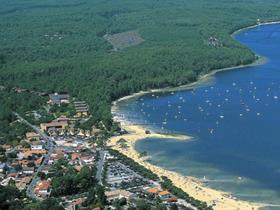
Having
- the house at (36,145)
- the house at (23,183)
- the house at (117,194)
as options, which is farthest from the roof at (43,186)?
the house at (36,145)

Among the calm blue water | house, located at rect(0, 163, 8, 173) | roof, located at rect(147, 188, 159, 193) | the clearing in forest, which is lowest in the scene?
the clearing in forest

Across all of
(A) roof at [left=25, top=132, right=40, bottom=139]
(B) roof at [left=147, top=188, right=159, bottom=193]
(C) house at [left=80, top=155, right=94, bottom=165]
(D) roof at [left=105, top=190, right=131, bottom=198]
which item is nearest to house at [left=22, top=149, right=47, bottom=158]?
(C) house at [left=80, top=155, right=94, bottom=165]

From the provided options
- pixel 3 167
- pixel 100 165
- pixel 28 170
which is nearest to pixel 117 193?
pixel 100 165

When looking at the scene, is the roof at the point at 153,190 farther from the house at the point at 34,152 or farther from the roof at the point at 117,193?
the house at the point at 34,152

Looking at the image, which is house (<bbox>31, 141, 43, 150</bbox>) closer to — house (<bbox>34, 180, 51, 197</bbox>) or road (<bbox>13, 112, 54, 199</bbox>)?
road (<bbox>13, 112, 54, 199</bbox>)

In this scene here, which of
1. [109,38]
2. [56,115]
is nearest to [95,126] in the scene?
[56,115]

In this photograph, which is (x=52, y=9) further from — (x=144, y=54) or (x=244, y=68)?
(x=244, y=68)
